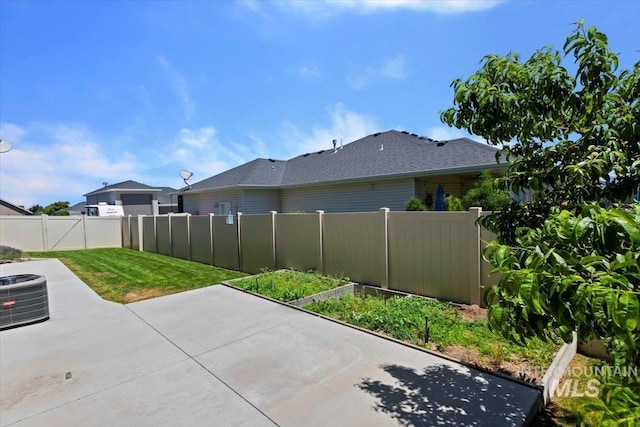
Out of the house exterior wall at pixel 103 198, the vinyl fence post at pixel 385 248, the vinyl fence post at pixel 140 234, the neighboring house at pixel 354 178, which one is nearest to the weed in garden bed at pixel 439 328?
the vinyl fence post at pixel 385 248

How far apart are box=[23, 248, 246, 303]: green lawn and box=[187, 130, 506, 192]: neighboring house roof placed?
635 centimetres

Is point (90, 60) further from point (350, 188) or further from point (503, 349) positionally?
point (503, 349)

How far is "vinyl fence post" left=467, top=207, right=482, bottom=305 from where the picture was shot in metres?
5.64

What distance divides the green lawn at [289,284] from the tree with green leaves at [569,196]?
4737 mm

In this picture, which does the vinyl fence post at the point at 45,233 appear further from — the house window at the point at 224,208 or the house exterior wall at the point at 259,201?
the house exterior wall at the point at 259,201

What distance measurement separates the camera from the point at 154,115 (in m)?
16.5

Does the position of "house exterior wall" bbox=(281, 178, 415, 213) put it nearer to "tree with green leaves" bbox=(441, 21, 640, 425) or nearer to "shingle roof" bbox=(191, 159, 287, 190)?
"shingle roof" bbox=(191, 159, 287, 190)

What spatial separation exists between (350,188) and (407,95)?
5.10 metres

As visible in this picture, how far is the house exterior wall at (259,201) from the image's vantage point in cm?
1805

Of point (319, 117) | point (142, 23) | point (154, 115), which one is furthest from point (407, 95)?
point (154, 115)

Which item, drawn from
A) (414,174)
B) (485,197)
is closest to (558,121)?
(485,197)

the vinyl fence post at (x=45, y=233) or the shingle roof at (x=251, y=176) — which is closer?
the shingle roof at (x=251, y=176)

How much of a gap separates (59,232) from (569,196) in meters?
24.6

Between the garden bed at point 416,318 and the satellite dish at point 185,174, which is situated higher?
→ the satellite dish at point 185,174
